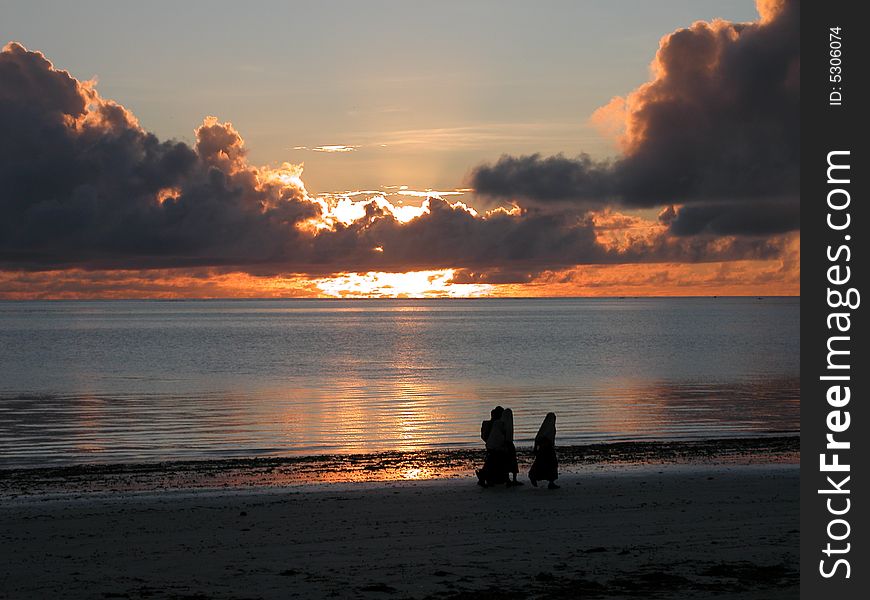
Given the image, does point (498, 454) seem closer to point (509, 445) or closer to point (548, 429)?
point (509, 445)

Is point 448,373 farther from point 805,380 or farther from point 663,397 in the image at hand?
point 805,380

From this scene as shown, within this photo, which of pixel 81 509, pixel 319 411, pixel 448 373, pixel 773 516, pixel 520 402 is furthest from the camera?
pixel 448 373

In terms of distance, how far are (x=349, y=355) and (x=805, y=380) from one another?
93.8m

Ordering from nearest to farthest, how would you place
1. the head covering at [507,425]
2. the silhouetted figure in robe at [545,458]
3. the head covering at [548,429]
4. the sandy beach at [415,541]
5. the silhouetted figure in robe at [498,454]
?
the sandy beach at [415,541]
the head covering at [548,429]
the silhouetted figure in robe at [545,458]
the head covering at [507,425]
the silhouetted figure in robe at [498,454]

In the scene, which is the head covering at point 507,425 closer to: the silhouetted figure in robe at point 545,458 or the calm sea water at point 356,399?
the silhouetted figure in robe at point 545,458

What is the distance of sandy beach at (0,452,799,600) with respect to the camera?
47.8 feet

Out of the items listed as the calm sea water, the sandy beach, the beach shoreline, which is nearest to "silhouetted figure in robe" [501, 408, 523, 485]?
the sandy beach

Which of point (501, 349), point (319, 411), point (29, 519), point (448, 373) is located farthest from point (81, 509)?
point (501, 349)

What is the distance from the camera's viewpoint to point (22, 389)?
63.2m

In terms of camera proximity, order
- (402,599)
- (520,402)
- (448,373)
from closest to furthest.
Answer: (402,599), (520,402), (448,373)

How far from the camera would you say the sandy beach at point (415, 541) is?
1458 cm

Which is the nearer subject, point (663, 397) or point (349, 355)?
point (663, 397)

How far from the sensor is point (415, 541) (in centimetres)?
1766

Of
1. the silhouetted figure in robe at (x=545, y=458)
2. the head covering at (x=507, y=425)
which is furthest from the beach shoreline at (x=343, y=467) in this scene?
the silhouetted figure in robe at (x=545, y=458)
